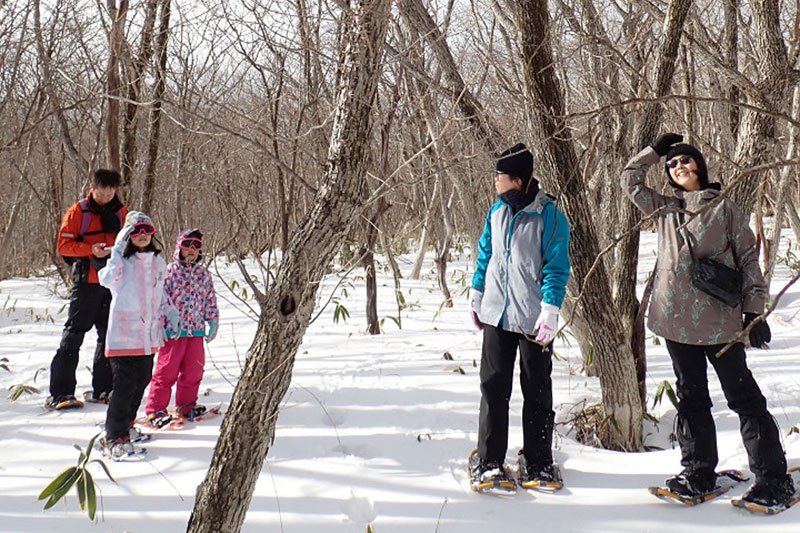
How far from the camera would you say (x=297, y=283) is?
1816mm

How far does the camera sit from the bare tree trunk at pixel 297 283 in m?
1.80

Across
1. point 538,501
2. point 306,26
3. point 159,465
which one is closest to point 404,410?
point 538,501

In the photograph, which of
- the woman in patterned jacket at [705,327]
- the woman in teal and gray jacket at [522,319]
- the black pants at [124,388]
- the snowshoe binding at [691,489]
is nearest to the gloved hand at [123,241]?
the black pants at [124,388]

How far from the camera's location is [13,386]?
14.6 ft

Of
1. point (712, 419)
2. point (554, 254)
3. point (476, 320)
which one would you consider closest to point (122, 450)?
point (476, 320)

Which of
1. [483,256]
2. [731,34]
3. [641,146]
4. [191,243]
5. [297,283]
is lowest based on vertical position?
[297,283]

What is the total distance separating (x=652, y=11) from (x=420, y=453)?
3314mm

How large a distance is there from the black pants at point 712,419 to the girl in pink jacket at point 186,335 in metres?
2.82

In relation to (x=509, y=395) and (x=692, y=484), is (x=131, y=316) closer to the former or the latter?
(x=509, y=395)

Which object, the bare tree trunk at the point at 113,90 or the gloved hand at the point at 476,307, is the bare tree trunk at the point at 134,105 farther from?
the gloved hand at the point at 476,307

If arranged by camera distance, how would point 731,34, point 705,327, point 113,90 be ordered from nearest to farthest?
1. point 705,327
2. point 113,90
3. point 731,34

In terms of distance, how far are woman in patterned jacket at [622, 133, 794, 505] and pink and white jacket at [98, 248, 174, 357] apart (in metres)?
2.73

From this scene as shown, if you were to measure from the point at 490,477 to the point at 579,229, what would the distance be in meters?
1.37

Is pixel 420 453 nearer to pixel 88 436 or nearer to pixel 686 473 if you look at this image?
pixel 686 473
